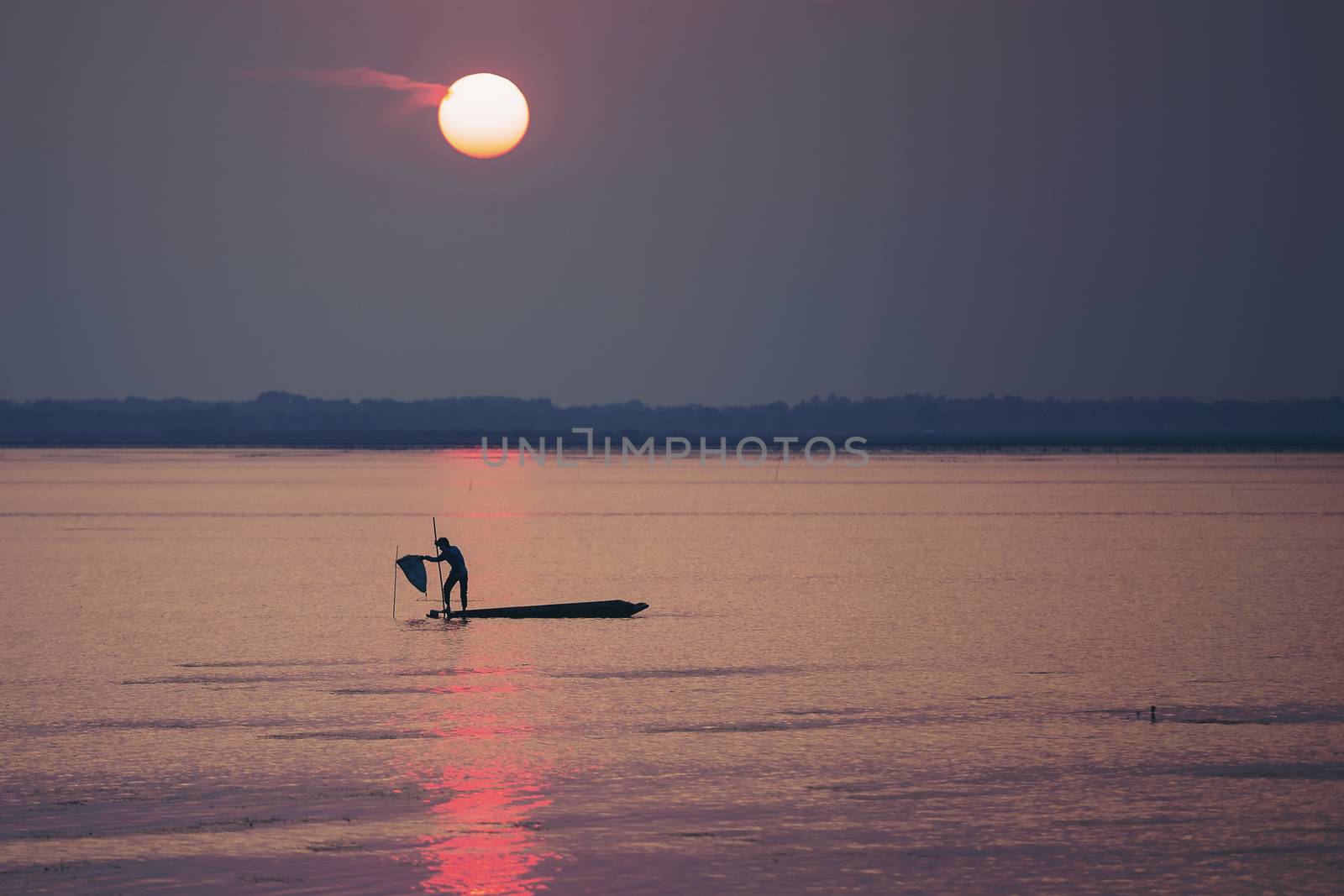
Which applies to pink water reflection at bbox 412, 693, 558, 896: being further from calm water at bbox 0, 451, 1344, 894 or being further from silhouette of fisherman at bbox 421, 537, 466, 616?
silhouette of fisherman at bbox 421, 537, 466, 616

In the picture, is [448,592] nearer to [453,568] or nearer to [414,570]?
[453,568]

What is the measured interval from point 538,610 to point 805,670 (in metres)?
8.08

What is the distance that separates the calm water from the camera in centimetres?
1366

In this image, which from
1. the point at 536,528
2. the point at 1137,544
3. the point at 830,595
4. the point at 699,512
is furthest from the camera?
the point at 699,512

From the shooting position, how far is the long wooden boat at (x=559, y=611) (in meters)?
30.9

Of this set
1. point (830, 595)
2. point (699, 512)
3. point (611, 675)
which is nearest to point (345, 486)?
point (699, 512)

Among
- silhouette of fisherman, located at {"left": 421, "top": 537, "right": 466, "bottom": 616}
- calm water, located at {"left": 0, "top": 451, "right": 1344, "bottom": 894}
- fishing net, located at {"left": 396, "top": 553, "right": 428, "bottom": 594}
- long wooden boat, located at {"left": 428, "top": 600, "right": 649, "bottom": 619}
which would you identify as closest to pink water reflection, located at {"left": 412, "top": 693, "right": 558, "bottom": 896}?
calm water, located at {"left": 0, "top": 451, "right": 1344, "bottom": 894}

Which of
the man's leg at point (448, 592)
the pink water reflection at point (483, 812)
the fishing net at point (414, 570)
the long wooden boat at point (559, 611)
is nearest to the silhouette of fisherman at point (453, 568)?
the man's leg at point (448, 592)

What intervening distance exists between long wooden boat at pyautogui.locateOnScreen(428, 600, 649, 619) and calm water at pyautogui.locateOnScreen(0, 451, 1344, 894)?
12.0 inches

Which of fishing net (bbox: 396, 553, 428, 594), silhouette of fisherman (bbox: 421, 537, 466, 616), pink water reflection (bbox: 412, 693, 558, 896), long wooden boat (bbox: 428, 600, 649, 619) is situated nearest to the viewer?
pink water reflection (bbox: 412, 693, 558, 896)

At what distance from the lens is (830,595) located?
118ft

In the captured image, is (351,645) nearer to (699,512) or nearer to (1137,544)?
(1137,544)

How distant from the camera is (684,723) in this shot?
65.2 feet

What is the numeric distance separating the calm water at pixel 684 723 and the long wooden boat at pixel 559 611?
1.00 ft
